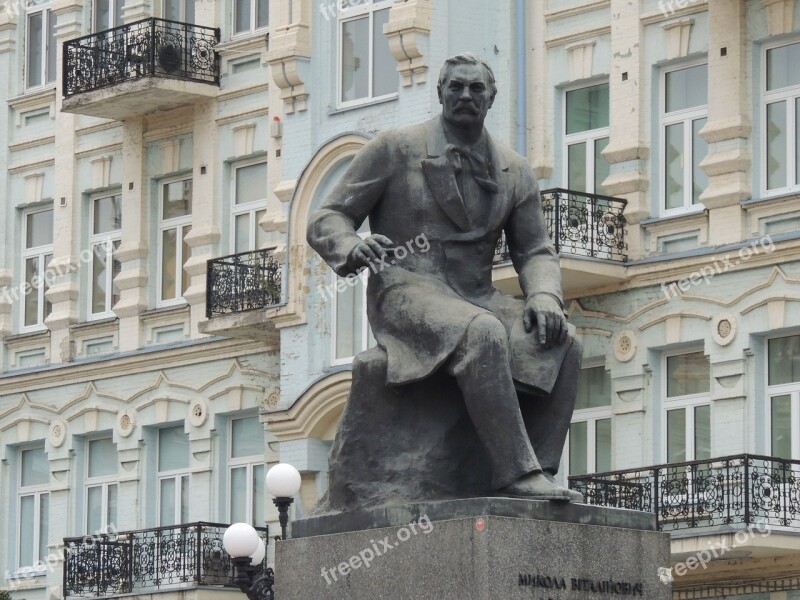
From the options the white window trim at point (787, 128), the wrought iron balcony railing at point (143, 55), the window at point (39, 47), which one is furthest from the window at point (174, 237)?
the white window trim at point (787, 128)

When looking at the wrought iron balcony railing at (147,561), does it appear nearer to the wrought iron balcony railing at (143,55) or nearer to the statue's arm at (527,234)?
the wrought iron balcony railing at (143,55)

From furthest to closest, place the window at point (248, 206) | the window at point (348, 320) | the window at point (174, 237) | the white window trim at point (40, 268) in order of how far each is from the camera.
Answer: the white window trim at point (40, 268), the window at point (174, 237), the window at point (248, 206), the window at point (348, 320)

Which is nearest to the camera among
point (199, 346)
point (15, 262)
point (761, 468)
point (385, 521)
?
point (385, 521)

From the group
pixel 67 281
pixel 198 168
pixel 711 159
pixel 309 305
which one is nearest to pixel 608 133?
pixel 711 159

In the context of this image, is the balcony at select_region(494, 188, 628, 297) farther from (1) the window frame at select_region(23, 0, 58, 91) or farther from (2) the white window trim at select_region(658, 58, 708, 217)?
(1) the window frame at select_region(23, 0, 58, 91)

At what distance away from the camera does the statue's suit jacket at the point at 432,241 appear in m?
12.1

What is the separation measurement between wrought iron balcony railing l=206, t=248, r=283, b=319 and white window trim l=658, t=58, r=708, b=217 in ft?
18.7

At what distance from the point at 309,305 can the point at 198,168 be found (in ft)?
11.7

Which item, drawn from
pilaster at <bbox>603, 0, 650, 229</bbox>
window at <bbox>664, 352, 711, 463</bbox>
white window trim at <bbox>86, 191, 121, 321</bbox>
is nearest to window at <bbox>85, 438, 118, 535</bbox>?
white window trim at <bbox>86, 191, 121, 321</bbox>

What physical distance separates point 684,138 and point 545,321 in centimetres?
1756

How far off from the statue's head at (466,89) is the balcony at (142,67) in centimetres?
2241

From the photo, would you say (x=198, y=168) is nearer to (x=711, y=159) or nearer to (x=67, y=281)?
(x=67, y=281)

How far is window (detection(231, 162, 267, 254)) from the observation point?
114 feet

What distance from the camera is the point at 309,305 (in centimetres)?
3272
